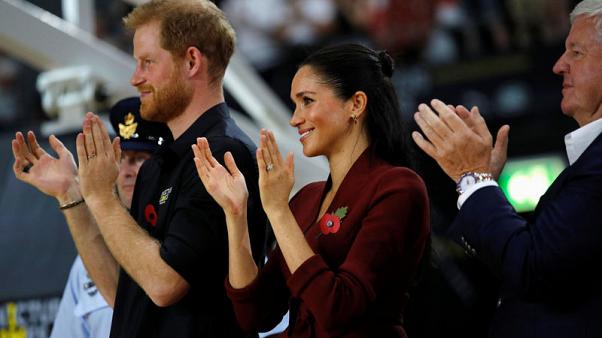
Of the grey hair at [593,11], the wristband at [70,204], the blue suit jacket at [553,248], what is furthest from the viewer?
the wristband at [70,204]

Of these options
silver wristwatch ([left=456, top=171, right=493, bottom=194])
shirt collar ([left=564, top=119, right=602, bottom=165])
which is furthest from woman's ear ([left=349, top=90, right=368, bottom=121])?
shirt collar ([left=564, top=119, right=602, bottom=165])

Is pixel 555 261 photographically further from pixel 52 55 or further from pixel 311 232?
pixel 52 55

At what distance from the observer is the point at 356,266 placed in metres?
2.39

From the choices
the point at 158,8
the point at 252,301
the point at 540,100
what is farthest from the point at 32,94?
the point at 252,301

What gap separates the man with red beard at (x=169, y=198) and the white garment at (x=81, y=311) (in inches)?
19.1

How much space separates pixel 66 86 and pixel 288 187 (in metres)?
2.33

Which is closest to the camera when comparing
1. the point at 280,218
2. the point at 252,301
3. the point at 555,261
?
the point at 555,261

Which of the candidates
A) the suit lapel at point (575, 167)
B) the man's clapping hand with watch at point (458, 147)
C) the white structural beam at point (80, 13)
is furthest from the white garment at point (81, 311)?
the suit lapel at point (575, 167)

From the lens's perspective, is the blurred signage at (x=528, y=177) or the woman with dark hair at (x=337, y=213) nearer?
the woman with dark hair at (x=337, y=213)

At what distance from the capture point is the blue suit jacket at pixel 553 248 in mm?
2234

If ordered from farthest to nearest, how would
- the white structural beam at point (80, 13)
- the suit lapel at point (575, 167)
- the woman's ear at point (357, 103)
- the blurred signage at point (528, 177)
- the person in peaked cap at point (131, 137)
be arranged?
1. the blurred signage at point (528, 177)
2. the white structural beam at point (80, 13)
3. the person in peaked cap at point (131, 137)
4. the woman's ear at point (357, 103)
5. the suit lapel at point (575, 167)

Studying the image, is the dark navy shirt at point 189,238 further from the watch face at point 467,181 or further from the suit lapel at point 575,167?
the suit lapel at point 575,167

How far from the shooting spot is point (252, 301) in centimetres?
263

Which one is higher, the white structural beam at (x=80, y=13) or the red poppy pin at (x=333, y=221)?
the white structural beam at (x=80, y=13)
